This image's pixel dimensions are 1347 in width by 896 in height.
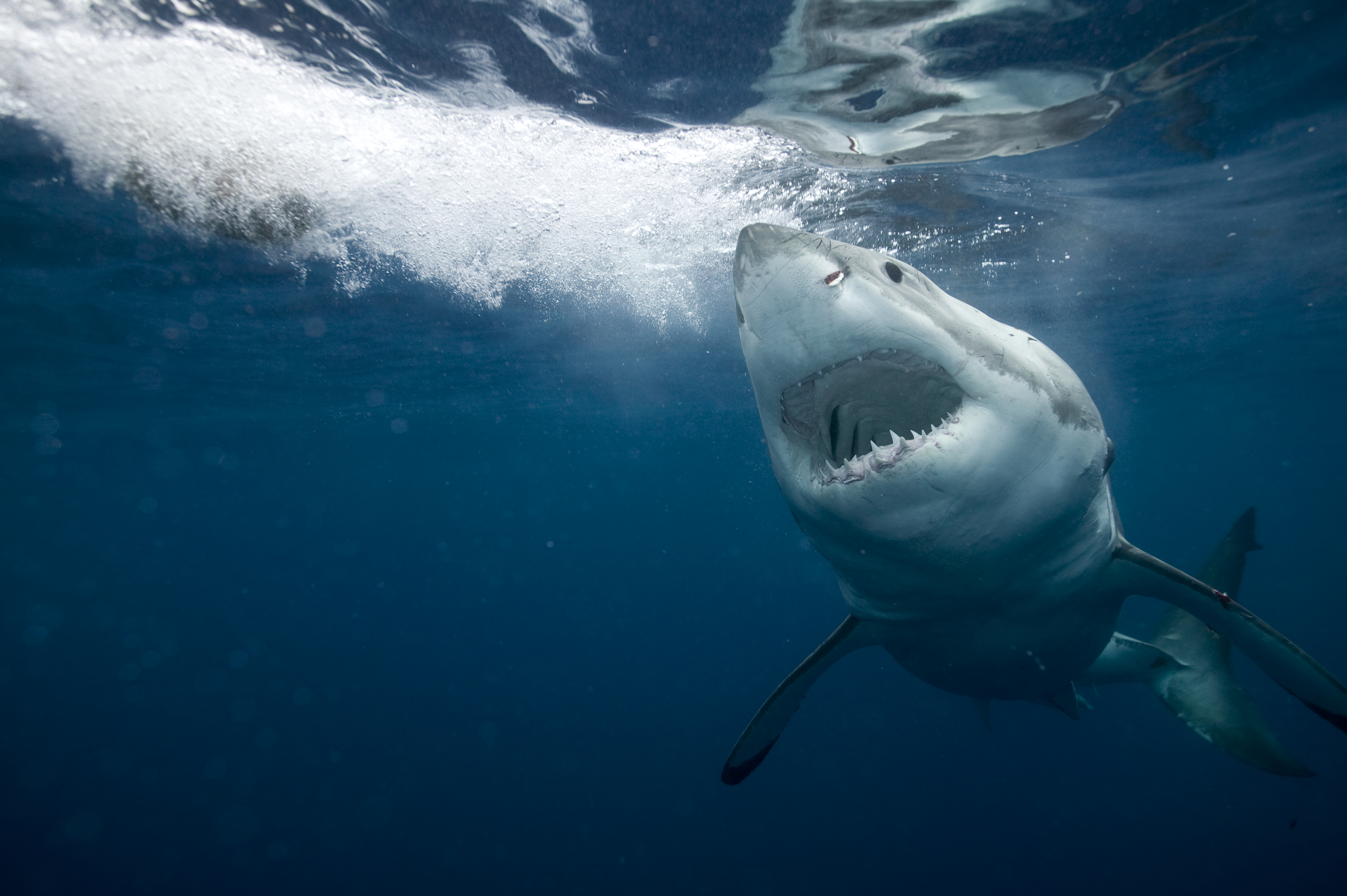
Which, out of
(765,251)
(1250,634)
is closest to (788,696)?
(1250,634)

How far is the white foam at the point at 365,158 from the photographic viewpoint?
18.0 ft

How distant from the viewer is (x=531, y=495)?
2849 inches

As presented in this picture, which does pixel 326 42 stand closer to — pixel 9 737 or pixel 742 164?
pixel 742 164

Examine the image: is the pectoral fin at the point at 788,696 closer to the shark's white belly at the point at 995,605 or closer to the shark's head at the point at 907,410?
the shark's white belly at the point at 995,605

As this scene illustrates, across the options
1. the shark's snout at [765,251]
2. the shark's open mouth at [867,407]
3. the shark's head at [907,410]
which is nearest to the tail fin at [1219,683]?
the shark's head at [907,410]

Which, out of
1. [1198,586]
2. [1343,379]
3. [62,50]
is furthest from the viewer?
[1343,379]

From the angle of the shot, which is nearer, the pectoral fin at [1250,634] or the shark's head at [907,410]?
the shark's head at [907,410]

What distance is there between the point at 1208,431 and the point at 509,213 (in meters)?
51.6

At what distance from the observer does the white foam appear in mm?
5488

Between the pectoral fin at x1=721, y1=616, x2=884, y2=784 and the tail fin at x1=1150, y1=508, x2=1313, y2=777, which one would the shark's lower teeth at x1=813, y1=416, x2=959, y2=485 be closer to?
the pectoral fin at x1=721, y1=616, x2=884, y2=784

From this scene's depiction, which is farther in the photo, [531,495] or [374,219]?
[531,495]

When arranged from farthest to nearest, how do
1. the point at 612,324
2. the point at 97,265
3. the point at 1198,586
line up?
the point at 612,324 → the point at 97,265 → the point at 1198,586

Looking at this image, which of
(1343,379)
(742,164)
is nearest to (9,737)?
(742,164)

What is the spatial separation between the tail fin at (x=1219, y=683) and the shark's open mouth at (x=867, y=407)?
134 inches
